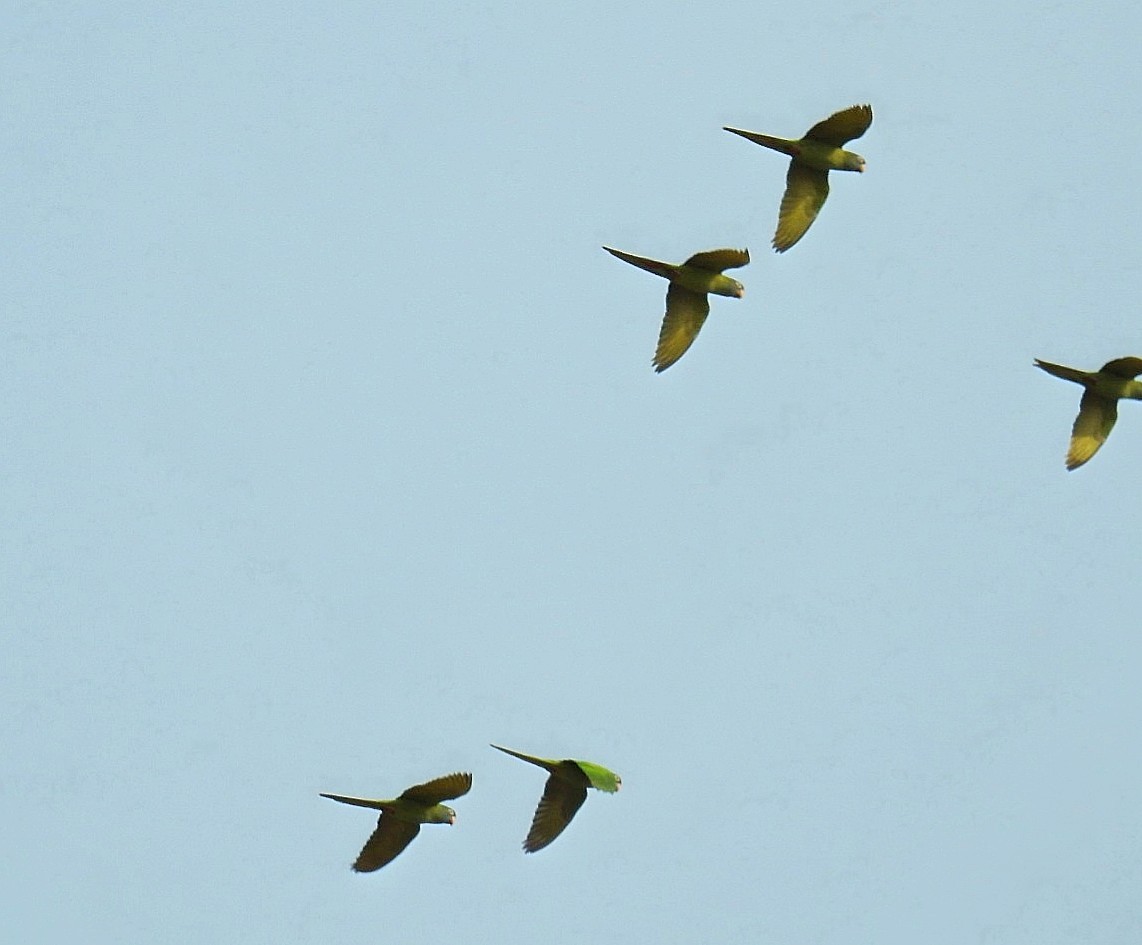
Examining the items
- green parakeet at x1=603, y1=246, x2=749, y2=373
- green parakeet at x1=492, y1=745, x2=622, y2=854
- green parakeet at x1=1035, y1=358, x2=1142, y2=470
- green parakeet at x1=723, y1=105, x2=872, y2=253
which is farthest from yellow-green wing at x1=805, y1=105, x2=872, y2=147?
green parakeet at x1=492, y1=745, x2=622, y2=854

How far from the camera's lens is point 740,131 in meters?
34.4

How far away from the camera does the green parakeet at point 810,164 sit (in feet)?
115

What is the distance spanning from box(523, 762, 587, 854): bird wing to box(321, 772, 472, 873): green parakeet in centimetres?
124

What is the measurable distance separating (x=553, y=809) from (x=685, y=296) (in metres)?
8.65

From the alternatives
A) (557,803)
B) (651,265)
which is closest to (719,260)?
(651,265)

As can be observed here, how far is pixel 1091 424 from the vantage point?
37.2 m

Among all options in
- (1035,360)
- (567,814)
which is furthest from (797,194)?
(567,814)

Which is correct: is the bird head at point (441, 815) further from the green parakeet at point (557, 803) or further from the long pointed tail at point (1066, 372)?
the long pointed tail at point (1066, 372)

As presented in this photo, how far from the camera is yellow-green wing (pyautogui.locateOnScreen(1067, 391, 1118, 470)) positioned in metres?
37.1

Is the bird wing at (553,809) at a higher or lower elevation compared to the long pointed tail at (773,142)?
lower

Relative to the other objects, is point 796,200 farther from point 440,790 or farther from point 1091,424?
point 440,790

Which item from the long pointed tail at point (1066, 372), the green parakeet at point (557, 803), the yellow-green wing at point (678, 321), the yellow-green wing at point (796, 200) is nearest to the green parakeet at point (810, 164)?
the yellow-green wing at point (796, 200)

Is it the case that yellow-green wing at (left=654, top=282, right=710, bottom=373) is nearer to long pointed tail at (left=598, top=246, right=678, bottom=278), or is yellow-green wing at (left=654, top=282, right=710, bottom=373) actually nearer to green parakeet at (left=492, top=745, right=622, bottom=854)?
long pointed tail at (left=598, top=246, right=678, bottom=278)

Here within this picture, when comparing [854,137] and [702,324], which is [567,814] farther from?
[854,137]
